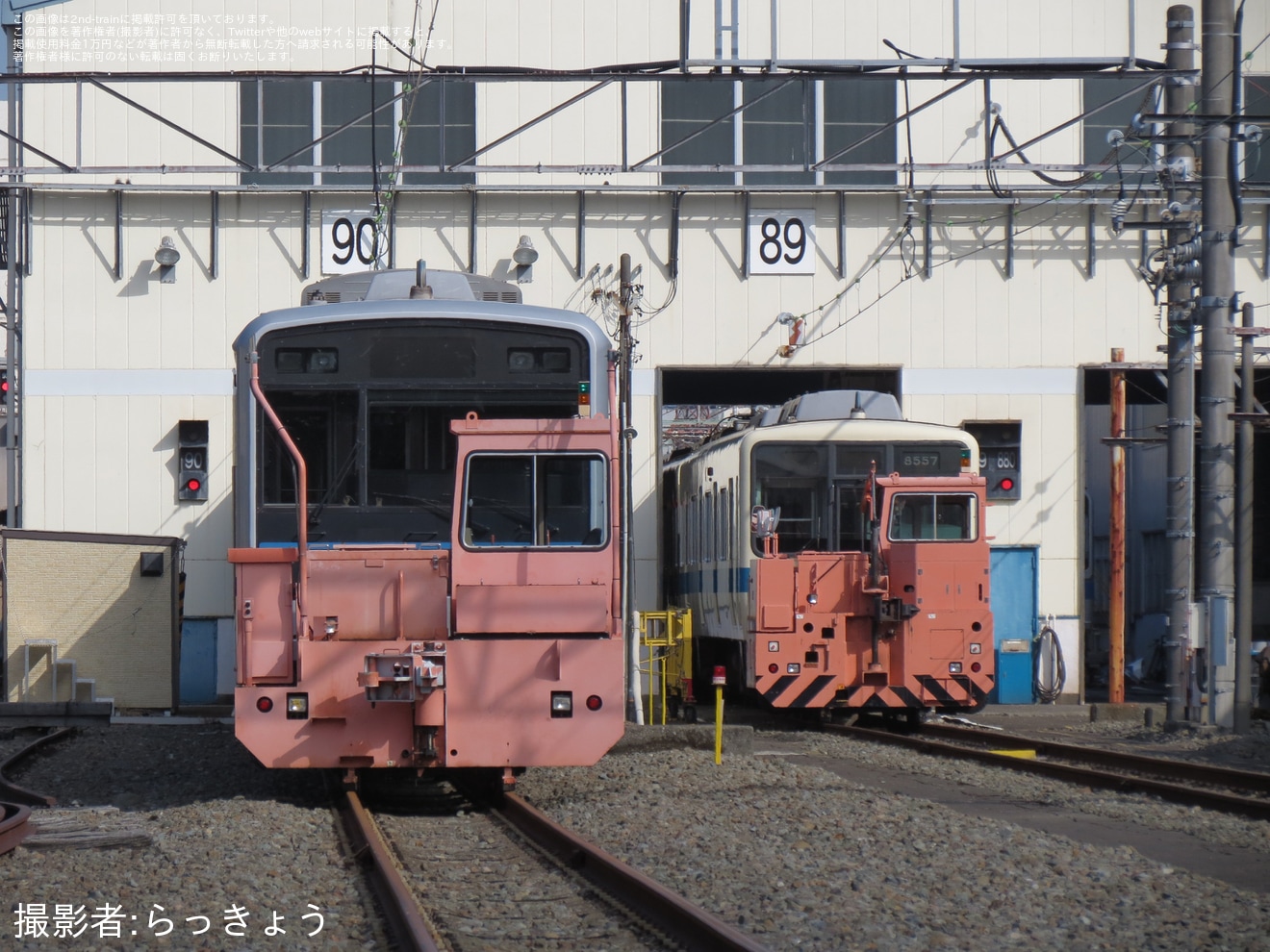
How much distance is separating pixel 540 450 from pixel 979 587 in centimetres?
716

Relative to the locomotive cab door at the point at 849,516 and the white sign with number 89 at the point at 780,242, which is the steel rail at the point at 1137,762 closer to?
the locomotive cab door at the point at 849,516

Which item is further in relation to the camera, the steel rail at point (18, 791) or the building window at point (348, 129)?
the building window at point (348, 129)

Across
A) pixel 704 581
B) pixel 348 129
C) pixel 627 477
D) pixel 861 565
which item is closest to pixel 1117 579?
pixel 704 581

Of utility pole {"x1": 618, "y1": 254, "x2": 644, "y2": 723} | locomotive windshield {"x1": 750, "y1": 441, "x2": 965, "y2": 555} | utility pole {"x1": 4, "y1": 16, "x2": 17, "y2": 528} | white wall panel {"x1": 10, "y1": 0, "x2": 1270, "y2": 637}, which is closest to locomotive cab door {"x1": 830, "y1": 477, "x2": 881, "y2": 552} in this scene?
locomotive windshield {"x1": 750, "y1": 441, "x2": 965, "y2": 555}

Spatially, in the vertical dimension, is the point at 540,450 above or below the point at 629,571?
above

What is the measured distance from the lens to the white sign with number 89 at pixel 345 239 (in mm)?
21125

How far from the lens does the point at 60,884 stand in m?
7.09

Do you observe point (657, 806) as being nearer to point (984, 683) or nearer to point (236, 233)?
point (984, 683)

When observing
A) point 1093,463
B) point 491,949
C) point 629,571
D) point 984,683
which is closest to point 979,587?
point 984,683

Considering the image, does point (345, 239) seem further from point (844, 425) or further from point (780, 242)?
point (844, 425)

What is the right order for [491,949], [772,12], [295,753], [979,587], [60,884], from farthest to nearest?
[772,12], [979,587], [295,753], [60,884], [491,949]

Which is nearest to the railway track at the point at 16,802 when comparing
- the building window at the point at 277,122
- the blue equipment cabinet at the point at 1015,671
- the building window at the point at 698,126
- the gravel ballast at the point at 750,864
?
the gravel ballast at the point at 750,864

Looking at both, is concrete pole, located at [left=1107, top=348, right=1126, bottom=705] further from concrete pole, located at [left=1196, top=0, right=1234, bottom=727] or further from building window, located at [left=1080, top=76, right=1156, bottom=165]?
concrete pole, located at [left=1196, top=0, right=1234, bottom=727]

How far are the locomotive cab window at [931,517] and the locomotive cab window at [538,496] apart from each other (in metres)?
6.53
